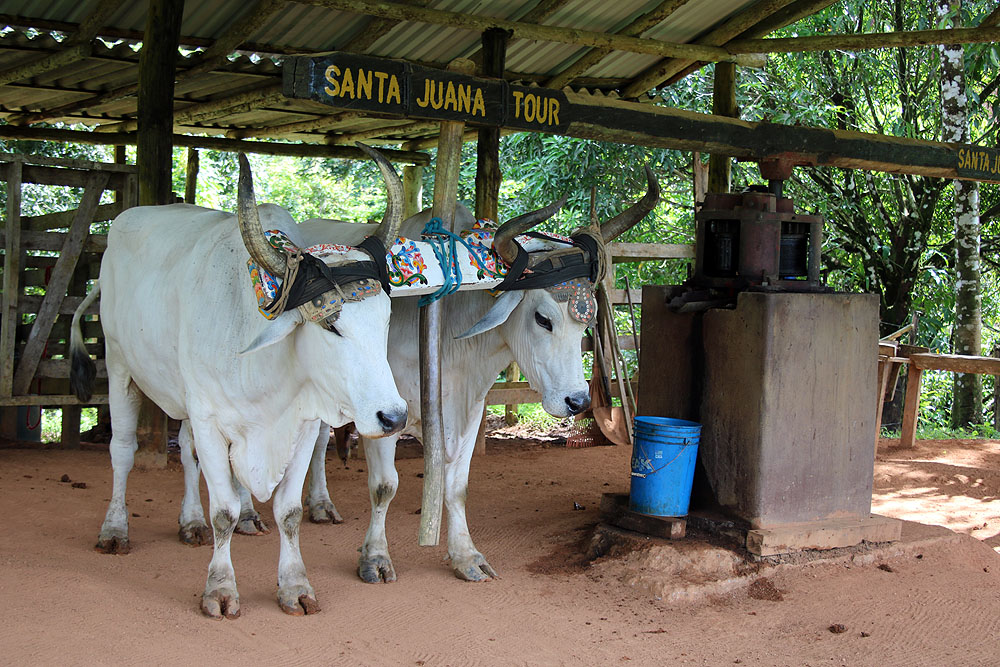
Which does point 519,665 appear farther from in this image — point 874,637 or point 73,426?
point 73,426

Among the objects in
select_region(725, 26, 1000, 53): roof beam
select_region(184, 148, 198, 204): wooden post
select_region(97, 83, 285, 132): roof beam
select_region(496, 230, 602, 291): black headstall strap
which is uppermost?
select_region(725, 26, 1000, 53): roof beam

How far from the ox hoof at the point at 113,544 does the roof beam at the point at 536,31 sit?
10.3 ft

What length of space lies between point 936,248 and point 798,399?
816 cm

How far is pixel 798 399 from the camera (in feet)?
16.3

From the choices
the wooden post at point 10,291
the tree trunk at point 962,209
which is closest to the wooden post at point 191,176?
the wooden post at point 10,291

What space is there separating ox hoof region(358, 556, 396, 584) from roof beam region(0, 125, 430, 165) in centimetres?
499

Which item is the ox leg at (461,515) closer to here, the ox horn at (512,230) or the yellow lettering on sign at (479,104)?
the ox horn at (512,230)

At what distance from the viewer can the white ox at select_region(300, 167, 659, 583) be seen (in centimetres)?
446

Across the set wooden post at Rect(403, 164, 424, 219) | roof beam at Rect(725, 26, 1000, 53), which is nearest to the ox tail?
roof beam at Rect(725, 26, 1000, 53)

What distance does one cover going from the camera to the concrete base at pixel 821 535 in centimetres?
481

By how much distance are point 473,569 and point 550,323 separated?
126 centimetres

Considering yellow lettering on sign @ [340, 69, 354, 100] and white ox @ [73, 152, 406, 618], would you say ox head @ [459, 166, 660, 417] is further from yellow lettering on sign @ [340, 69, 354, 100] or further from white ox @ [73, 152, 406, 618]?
yellow lettering on sign @ [340, 69, 354, 100]

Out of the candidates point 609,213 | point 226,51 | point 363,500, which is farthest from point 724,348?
point 609,213

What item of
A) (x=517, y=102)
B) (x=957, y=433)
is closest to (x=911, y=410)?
(x=957, y=433)
